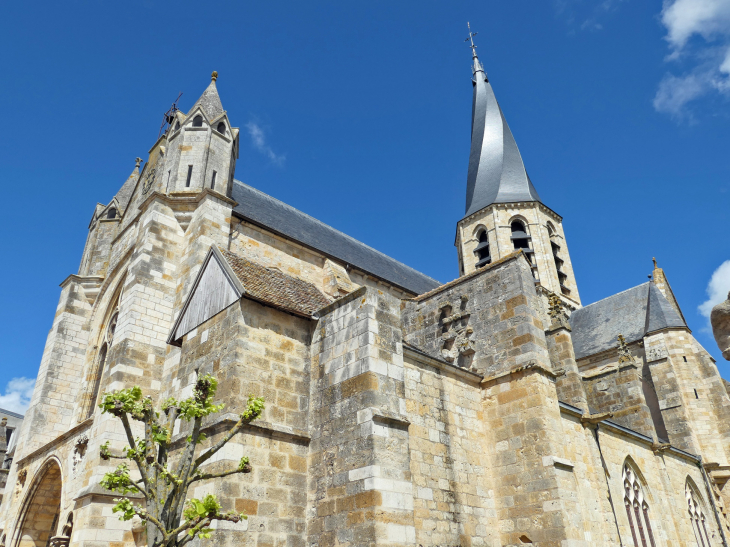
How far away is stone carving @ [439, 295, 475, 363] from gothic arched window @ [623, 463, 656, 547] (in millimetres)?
4299

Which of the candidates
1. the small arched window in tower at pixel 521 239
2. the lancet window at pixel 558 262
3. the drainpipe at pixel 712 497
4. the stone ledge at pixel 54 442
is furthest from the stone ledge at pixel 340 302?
the lancet window at pixel 558 262

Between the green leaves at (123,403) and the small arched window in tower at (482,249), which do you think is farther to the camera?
the small arched window in tower at (482,249)

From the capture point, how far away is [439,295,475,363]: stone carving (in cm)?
980

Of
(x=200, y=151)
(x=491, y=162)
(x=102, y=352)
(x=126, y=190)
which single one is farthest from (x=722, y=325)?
(x=491, y=162)

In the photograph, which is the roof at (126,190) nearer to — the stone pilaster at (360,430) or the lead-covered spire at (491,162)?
the stone pilaster at (360,430)

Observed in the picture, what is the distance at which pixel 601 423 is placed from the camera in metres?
10.2

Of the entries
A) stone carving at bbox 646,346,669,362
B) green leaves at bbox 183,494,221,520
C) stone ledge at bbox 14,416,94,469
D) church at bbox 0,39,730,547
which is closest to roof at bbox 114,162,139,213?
church at bbox 0,39,730,547

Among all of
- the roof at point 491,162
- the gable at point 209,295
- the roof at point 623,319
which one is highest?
the roof at point 491,162

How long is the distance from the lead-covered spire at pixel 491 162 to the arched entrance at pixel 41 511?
19.7 metres

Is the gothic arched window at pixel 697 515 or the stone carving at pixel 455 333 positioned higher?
the stone carving at pixel 455 333

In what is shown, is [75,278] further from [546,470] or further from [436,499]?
[546,470]

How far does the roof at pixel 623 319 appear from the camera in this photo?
18.2 m

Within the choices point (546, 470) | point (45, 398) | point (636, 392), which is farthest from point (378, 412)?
point (45, 398)

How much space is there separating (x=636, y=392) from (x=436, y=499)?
781 centimetres
